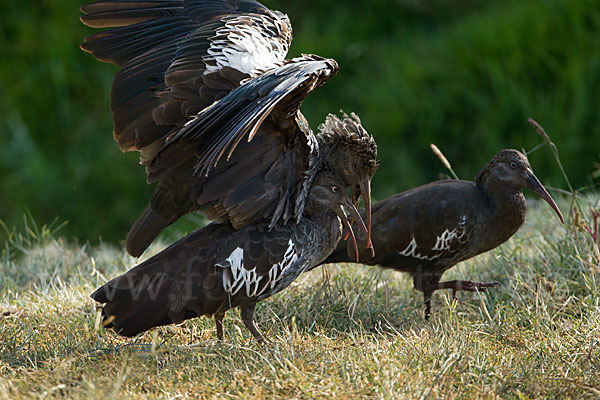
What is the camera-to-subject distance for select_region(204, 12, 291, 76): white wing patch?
374 centimetres

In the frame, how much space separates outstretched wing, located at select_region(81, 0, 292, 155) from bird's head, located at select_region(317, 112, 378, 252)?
18.0 inches

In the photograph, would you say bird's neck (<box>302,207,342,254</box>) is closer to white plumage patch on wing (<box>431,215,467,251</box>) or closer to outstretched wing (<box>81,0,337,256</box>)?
outstretched wing (<box>81,0,337,256</box>)

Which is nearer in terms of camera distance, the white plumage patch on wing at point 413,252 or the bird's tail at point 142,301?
the bird's tail at point 142,301

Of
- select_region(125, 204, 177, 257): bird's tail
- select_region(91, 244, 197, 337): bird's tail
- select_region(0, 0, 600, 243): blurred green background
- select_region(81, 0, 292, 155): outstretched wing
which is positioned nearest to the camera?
select_region(91, 244, 197, 337): bird's tail

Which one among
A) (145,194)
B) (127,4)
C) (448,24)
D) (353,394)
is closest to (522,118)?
(448,24)

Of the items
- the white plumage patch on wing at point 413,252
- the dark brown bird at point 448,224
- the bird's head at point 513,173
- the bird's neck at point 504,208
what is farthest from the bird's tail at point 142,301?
the bird's head at point 513,173

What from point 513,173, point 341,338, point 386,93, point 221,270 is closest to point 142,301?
point 221,270

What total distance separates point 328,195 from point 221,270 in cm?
64

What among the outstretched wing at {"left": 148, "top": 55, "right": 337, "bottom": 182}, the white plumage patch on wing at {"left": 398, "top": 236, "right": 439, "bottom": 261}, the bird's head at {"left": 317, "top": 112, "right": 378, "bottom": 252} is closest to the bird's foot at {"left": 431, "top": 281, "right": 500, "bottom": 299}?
the white plumage patch on wing at {"left": 398, "top": 236, "right": 439, "bottom": 261}

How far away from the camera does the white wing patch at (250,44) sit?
3.74m

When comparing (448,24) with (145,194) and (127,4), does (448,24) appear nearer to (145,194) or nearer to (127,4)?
(145,194)

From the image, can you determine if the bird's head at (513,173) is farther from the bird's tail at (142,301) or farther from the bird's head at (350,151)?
the bird's tail at (142,301)

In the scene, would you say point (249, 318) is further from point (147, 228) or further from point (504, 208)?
point (504, 208)

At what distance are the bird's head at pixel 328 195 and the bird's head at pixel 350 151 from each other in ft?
0.17
